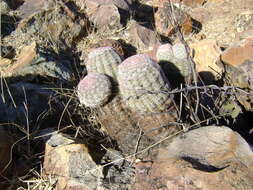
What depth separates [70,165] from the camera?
235cm

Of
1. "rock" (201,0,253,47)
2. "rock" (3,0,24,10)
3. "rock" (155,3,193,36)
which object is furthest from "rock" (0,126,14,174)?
"rock" (3,0,24,10)

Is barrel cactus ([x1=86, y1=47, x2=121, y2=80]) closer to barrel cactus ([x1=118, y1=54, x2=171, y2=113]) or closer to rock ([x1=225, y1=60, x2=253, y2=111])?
barrel cactus ([x1=118, y1=54, x2=171, y2=113])

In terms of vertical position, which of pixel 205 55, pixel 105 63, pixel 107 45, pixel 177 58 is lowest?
pixel 107 45

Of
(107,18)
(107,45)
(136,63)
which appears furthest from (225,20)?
(136,63)

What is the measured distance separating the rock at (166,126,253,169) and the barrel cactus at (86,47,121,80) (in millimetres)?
612

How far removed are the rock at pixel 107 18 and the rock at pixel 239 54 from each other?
8.80 feet

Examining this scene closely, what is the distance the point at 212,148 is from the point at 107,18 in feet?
12.9

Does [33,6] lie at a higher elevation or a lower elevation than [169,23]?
higher

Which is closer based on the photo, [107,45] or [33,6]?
[107,45]

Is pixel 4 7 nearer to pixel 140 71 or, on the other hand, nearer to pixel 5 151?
pixel 5 151

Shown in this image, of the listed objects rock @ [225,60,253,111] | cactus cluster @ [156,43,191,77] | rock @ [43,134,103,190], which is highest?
cactus cluster @ [156,43,191,77]

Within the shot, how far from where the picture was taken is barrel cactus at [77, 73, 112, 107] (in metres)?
2.22

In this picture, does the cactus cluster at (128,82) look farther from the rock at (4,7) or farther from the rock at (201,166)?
the rock at (4,7)

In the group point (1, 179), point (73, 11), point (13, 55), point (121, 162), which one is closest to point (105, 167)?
point (121, 162)
